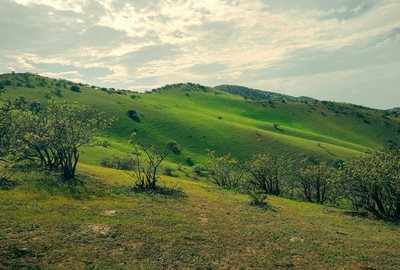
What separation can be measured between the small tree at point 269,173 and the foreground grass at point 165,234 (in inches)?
922

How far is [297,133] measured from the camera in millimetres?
175000

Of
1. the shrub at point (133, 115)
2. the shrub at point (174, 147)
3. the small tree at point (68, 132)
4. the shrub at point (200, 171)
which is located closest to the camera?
the small tree at point (68, 132)

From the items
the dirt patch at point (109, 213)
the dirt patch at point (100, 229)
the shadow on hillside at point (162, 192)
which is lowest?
the shadow on hillside at point (162, 192)

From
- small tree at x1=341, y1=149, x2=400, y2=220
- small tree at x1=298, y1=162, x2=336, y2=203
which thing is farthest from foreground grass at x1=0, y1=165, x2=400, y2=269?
small tree at x1=298, y1=162, x2=336, y2=203

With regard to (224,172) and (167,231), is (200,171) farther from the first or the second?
(167,231)

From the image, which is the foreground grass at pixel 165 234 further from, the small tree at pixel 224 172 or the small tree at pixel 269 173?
the small tree at pixel 224 172

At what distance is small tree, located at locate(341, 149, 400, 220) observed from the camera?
48.2 meters

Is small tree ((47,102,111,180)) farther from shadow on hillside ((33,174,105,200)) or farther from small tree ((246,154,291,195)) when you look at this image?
small tree ((246,154,291,195))

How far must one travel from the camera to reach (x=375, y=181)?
48.5 m

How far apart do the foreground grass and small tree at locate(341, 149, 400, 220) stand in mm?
4364

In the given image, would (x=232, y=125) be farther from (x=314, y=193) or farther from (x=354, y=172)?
(x=354, y=172)

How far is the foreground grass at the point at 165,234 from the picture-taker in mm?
26953

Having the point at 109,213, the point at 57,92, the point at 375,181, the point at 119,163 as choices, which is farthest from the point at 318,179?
the point at 57,92

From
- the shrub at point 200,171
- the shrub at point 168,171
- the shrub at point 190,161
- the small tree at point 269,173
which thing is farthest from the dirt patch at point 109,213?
the shrub at point 190,161
